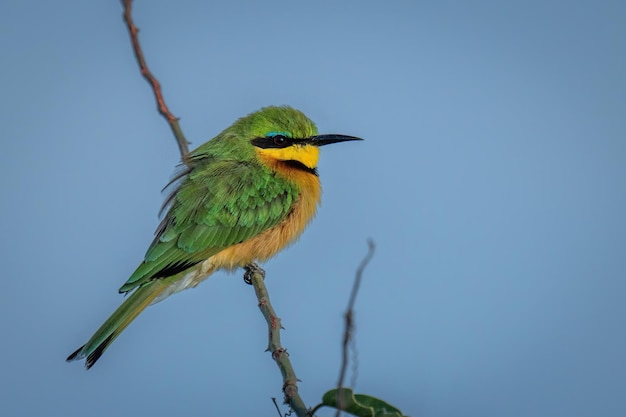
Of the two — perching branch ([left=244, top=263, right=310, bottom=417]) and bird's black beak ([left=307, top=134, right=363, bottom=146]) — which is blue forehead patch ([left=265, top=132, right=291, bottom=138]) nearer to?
bird's black beak ([left=307, top=134, right=363, bottom=146])

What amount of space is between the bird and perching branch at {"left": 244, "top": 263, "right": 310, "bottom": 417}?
0.12 m

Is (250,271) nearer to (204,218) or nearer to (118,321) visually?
(204,218)

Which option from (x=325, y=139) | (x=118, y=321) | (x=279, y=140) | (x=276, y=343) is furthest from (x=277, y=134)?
(x=276, y=343)

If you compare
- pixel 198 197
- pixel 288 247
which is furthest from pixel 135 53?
pixel 288 247

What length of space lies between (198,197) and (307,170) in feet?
1.85

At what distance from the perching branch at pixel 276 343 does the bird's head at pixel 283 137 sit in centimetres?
49

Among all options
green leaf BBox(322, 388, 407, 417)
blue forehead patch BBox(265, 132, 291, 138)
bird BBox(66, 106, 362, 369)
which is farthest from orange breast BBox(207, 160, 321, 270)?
green leaf BBox(322, 388, 407, 417)

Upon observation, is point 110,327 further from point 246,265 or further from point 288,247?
point 288,247

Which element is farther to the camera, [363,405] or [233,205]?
[233,205]

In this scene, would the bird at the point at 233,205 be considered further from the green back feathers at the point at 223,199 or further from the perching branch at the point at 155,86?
the perching branch at the point at 155,86

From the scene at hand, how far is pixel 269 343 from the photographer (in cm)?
234

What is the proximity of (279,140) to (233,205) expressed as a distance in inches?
16.0

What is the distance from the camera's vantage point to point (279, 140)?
3.40 m

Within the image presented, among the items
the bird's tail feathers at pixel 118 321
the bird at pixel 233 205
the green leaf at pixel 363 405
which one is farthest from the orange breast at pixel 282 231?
the green leaf at pixel 363 405
